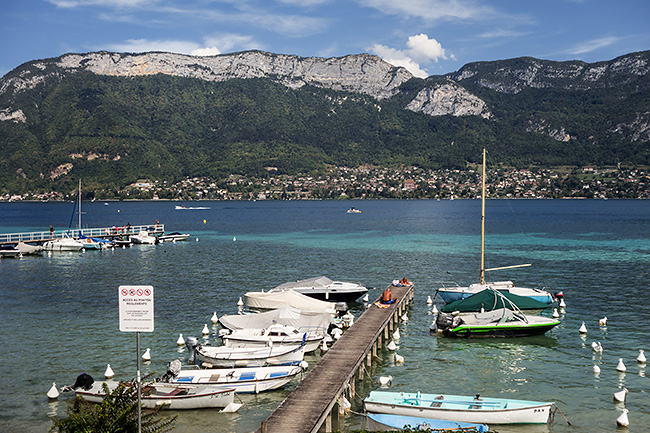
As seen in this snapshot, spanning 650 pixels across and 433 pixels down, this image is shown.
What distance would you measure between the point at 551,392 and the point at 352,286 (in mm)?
19010

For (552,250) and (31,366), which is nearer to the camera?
(31,366)

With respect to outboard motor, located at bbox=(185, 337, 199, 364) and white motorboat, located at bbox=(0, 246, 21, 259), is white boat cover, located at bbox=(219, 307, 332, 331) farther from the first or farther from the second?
white motorboat, located at bbox=(0, 246, 21, 259)

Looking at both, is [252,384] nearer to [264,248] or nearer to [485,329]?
[485,329]

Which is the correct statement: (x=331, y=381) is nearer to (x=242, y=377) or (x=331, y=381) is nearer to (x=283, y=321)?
(x=242, y=377)

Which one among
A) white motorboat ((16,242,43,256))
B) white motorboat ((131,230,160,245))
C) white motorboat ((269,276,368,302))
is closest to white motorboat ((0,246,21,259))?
white motorboat ((16,242,43,256))

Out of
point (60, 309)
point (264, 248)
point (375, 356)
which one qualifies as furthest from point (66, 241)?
point (375, 356)

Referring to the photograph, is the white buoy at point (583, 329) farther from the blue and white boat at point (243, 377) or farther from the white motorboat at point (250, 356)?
the blue and white boat at point (243, 377)

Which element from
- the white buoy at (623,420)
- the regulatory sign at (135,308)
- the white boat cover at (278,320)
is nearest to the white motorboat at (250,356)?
the white boat cover at (278,320)

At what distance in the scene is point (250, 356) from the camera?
23.1 m

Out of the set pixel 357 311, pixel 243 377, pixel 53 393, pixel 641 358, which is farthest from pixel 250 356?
pixel 641 358

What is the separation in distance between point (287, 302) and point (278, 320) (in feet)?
19.2

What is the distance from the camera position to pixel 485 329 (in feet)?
95.5

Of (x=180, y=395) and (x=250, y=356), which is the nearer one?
(x=180, y=395)

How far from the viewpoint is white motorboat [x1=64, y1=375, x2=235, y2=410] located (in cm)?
1888
